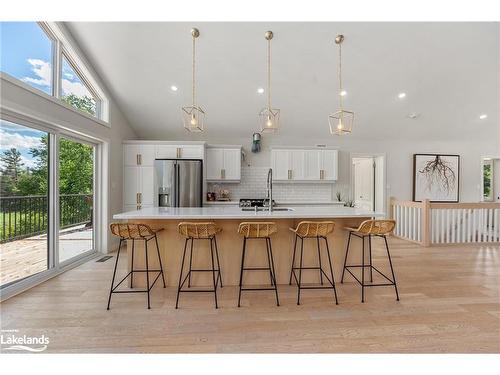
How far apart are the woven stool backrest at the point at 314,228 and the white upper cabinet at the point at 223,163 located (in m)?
3.07

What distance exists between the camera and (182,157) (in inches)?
207

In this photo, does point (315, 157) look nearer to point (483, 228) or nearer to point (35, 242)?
point (483, 228)

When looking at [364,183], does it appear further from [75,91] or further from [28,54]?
[28,54]

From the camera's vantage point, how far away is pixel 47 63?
3.40 m

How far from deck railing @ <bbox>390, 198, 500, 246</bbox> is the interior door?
1.02m

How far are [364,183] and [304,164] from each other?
1992mm

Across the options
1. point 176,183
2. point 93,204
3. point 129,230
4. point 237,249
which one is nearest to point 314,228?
point 237,249

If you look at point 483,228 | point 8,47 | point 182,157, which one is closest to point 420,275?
point 483,228

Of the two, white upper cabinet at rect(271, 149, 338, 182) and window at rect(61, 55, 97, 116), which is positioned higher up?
window at rect(61, 55, 97, 116)

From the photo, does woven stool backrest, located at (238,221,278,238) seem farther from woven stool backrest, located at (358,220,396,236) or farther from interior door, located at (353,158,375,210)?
interior door, located at (353,158,375,210)

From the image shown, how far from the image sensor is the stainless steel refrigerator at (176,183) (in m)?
4.97

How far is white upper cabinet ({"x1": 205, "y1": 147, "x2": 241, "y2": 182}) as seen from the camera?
18.3 feet

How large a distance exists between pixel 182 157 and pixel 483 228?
6254 millimetres

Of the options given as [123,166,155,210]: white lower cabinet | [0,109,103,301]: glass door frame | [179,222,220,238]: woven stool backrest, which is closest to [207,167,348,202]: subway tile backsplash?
[123,166,155,210]: white lower cabinet
